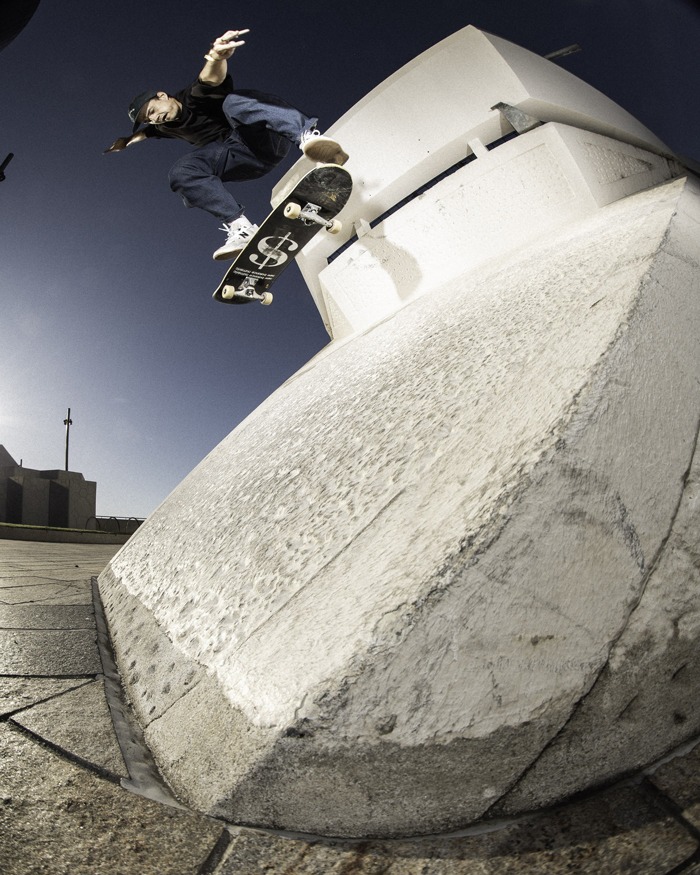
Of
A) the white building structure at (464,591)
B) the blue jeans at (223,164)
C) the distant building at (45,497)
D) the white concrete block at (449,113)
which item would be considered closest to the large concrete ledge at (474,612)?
the white building structure at (464,591)

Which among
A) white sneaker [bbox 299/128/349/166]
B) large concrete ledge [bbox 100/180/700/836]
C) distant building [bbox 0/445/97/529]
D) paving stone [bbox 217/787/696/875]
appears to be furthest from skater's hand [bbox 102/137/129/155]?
distant building [bbox 0/445/97/529]

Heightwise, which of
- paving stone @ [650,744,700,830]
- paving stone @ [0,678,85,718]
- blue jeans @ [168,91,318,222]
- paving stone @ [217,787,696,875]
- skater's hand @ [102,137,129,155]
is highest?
skater's hand @ [102,137,129,155]

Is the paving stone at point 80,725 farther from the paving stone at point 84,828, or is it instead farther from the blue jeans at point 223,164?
the blue jeans at point 223,164

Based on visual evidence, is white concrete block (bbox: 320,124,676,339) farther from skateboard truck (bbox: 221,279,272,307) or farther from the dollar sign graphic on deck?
skateboard truck (bbox: 221,279,272,307)

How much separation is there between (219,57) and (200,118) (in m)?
0.67

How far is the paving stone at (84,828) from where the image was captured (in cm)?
58

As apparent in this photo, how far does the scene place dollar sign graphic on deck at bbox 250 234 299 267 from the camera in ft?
13.3

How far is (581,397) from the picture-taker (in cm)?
80

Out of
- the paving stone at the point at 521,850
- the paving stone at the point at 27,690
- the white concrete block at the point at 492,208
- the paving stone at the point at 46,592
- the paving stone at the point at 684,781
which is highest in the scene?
the white concrete block at the point at 492,208

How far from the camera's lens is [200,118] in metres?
3.96

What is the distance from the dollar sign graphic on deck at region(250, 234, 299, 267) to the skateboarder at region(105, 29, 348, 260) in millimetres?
194

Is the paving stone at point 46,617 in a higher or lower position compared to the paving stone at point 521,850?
higher

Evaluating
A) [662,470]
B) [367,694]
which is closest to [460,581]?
[367,694]

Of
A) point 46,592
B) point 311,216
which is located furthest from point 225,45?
point 46,592
